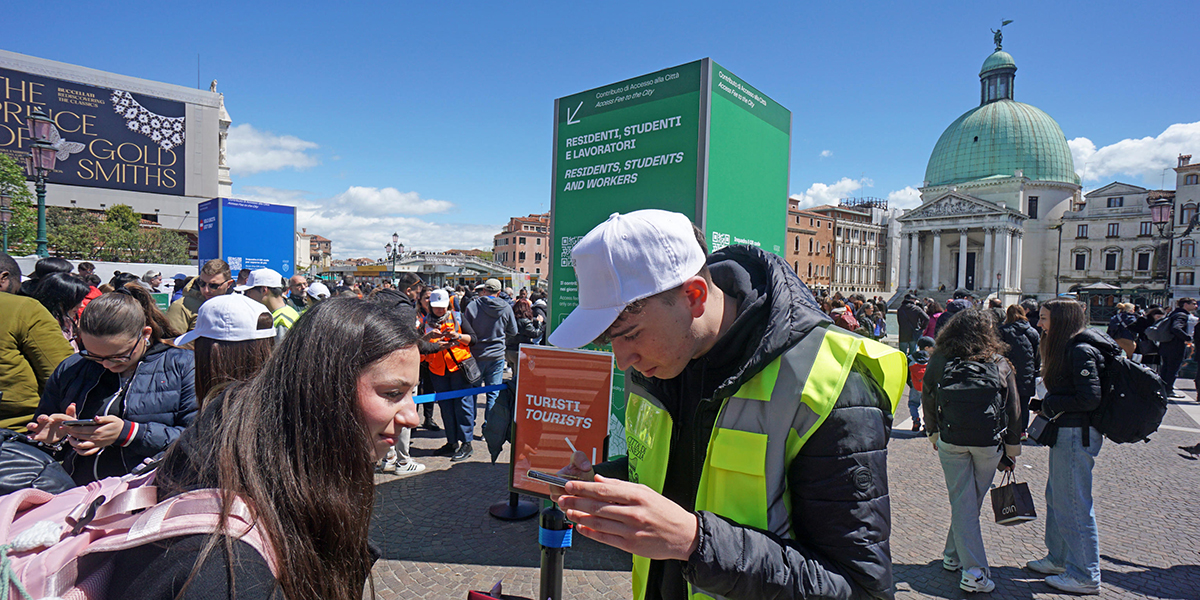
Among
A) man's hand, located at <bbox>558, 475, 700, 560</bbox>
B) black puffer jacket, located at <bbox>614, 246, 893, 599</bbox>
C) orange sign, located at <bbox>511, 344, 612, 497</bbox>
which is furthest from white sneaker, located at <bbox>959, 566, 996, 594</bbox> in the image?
man's hand, located at <bbox>558, 475, 700, 560</bbox>

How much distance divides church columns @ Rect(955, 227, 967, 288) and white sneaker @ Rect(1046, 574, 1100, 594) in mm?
72777

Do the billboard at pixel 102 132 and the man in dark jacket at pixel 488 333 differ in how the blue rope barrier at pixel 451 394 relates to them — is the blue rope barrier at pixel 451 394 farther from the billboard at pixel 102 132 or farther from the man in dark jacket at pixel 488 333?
the billboard at pixel 102 132

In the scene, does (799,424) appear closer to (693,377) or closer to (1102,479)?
(693,377)

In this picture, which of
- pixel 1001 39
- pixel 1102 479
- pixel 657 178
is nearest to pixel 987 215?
pixel 1001 39

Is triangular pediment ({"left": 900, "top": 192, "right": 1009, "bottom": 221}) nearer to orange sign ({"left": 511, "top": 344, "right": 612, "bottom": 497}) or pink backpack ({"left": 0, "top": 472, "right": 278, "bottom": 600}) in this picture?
orange sign ({"left": 511, "top": 344, "right": 612, "bottom": 497})

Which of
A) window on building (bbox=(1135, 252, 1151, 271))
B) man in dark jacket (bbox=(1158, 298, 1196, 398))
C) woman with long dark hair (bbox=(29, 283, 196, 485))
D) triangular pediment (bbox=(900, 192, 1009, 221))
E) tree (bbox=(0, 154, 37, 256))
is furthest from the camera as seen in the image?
triangular pediment (bbox=(900, 192, 1009, 221))

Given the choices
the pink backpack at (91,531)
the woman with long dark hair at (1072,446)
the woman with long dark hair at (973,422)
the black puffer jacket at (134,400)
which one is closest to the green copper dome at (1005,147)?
the woman with long dark hair at (1072,446)

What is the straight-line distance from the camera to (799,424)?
1360mm

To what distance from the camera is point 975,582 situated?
388cm

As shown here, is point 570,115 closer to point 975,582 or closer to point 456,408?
point 456,408

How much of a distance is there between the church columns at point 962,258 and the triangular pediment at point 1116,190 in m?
14.4

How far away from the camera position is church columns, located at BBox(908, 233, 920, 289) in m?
69.9

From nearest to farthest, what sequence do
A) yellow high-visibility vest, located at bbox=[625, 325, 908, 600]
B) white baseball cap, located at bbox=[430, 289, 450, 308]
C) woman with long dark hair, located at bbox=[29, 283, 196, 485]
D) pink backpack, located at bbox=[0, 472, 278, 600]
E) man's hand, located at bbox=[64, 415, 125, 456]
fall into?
1. pink backpack, located at bbox=[0, 472, 278, 600]
2. yellow high-visibility vest, located at bbox=[625, 325, 908, 600]
3. man's hand, located at bbox=[64, 415, 125, 456]
4. woman with long dark hair, located at bbox=[29, 283, 196, 485]
5. white baseball cap, located at bbox=[430, 289, 450, 308]

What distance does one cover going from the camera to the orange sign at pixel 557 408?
4.24m
